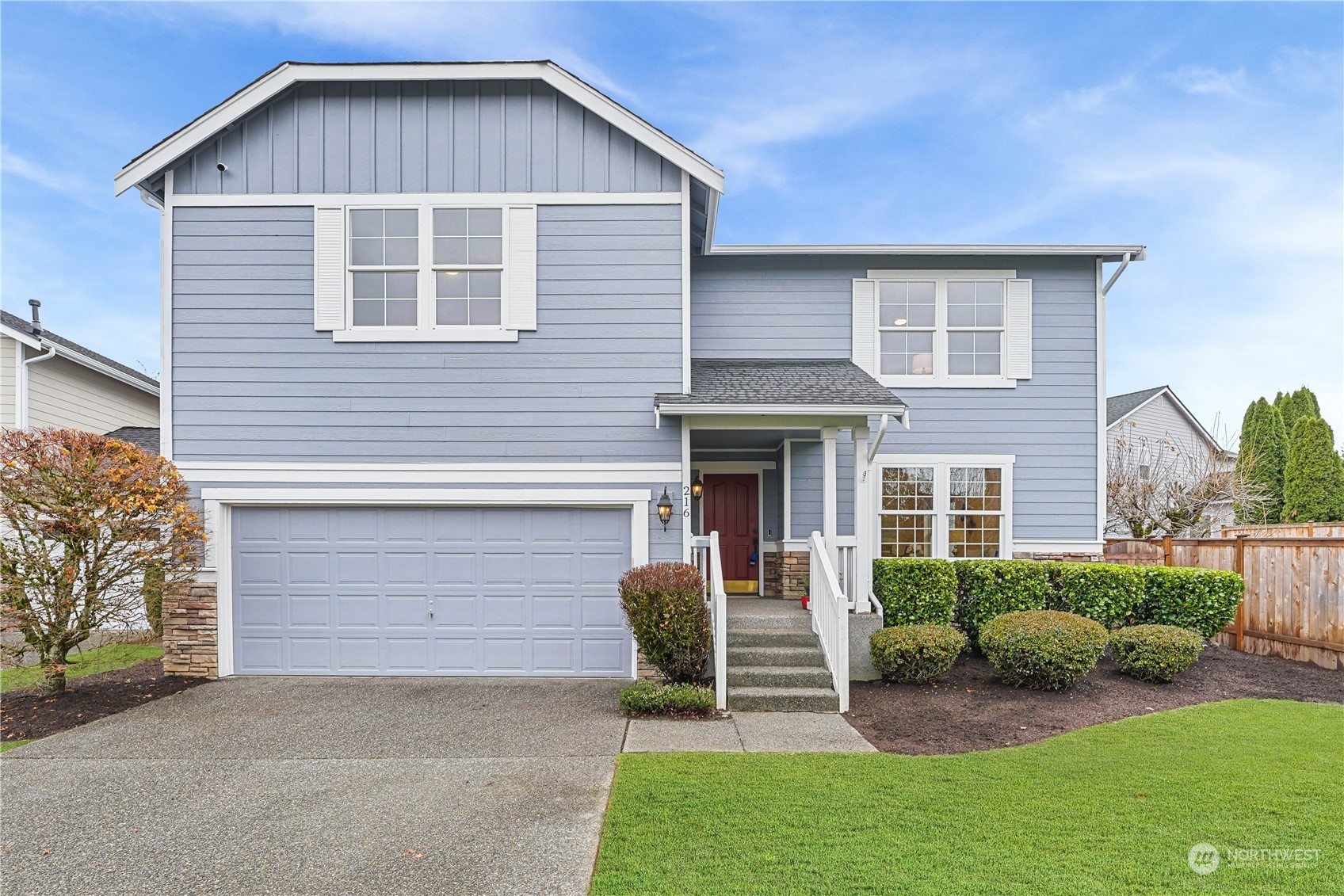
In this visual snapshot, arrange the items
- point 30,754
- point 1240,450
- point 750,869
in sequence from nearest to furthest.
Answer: point 750,869, point 30,754, point 1240,450

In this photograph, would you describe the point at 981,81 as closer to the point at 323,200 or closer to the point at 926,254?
the point at 926,254

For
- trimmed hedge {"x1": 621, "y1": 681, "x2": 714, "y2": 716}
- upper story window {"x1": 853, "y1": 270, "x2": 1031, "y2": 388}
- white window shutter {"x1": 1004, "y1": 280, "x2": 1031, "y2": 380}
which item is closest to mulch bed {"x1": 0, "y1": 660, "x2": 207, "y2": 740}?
trimmed hedge {"x1": 621, "y1": 681, "x2": 714, "y2": 716}

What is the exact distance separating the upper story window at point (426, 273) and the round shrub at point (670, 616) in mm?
3318

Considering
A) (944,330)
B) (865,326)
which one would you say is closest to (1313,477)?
(944,330)

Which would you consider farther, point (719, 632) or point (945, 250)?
point (945, 250)

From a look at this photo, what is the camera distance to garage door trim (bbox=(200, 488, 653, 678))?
830cm

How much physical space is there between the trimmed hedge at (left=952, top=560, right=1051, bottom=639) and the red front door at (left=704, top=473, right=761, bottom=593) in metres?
3.13

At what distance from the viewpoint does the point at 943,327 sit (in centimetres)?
1060

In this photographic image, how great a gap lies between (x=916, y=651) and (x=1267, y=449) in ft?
65.8

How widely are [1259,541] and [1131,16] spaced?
834cm

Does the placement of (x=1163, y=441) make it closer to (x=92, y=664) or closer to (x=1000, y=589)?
(x=1000, y=589)

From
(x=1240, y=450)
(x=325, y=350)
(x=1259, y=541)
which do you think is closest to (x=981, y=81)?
(x=1259, y=541)

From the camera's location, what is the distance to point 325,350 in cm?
843

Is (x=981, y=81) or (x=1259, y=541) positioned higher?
(x=981, y=81)
